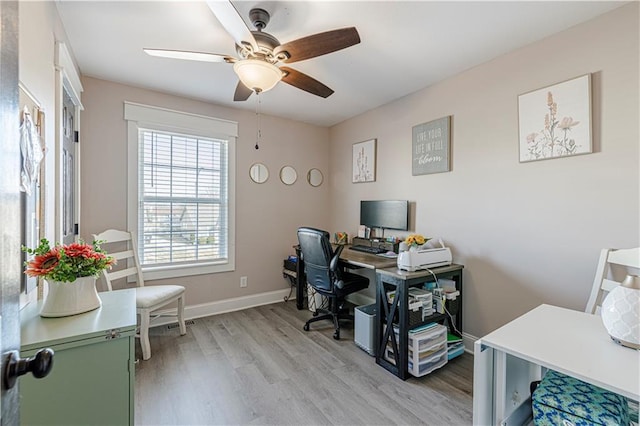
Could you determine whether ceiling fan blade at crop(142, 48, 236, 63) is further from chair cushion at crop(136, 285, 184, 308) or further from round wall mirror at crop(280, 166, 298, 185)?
round wall mirror at crop(280, 166, 298, 185)

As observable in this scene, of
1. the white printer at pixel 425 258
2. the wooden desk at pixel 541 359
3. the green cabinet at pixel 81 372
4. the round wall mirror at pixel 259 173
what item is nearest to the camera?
the wooden desk at pixel 541 359

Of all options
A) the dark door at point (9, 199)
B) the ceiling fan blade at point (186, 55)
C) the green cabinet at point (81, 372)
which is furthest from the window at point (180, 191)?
the dark door at point (9, 199)

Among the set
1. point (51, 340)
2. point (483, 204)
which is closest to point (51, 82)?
point (51, 340)

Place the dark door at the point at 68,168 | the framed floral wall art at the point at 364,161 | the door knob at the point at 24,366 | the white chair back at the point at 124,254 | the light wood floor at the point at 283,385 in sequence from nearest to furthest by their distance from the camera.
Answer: the door knob at the point at 24,366
the light wood floor at the point at 283,385
the dark door at the point at 68,168
the white chair back at the point at 124,254
the framed floral wall art at the point at 364,161

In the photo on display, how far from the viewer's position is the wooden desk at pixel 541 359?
92 cm

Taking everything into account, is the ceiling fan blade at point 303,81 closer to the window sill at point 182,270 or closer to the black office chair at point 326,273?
the black office chair at point 326,273

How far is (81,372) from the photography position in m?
1.12

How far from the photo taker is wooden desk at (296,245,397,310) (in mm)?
2490

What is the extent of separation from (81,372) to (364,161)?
3129 mm

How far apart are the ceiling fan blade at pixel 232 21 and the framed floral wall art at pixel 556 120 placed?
6.43 feet

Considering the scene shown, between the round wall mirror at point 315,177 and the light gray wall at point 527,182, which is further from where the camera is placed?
the round wall mirror at point 315,177

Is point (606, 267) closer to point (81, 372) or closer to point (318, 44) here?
point (318, 44)

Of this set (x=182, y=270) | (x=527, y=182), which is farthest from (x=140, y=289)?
(x=527, y=182)

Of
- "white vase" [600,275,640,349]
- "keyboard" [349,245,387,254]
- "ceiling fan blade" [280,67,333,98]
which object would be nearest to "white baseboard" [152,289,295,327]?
"keyboard" [349,245,387,254]
